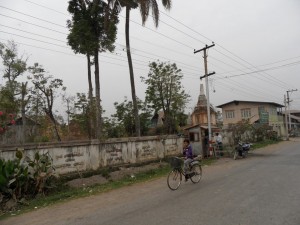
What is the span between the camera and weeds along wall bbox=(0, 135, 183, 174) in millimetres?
12814

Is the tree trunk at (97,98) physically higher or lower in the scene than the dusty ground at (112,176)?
higher

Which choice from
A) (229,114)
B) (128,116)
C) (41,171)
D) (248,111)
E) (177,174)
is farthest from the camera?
(229,114)

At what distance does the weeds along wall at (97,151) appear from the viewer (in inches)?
504

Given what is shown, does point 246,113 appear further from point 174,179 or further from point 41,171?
point 41,171

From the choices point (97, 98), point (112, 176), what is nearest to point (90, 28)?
point (97, 98)

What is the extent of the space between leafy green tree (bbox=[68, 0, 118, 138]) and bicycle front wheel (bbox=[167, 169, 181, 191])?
11602 mm

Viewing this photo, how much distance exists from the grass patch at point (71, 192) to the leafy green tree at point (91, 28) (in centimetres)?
855

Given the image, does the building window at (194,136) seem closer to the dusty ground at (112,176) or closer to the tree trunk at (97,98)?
the dusty ground at (112,176)

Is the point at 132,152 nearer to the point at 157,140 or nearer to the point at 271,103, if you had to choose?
the point at 157,140

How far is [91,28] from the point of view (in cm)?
2217

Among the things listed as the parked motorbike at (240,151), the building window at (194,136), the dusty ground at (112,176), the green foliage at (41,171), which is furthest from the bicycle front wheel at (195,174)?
the building window at (194,136)

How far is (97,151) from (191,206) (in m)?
8.01

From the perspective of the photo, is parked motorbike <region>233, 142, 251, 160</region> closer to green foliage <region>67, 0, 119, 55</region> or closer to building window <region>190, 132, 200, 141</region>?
building window <region>190, 132, 200, 141</region>

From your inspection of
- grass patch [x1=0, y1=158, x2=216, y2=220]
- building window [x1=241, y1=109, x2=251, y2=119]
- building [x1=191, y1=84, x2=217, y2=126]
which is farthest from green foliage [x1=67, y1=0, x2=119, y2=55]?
building window [x1=241, y1=109, x2=251, y2=119]
